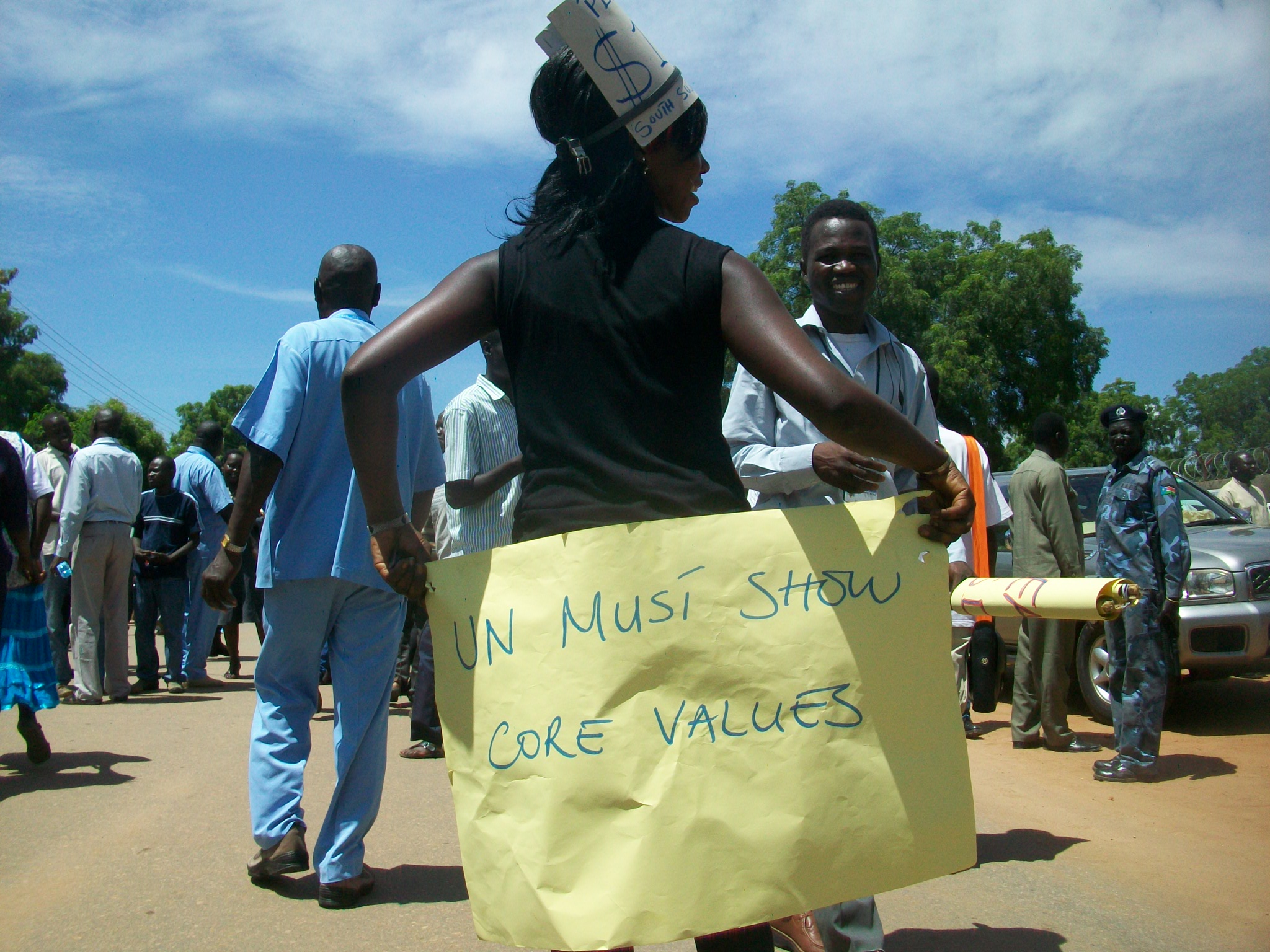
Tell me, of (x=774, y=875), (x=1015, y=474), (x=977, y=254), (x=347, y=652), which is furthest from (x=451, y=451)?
(x=977, y=254)

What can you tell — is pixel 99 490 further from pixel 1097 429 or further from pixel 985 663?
pixel 1097 429

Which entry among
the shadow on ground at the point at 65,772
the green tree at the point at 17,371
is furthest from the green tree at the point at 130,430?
the shadow on ground at the point at 65,772

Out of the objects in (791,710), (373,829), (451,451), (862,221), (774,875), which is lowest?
(373,829)

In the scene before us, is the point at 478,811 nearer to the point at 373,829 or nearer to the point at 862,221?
the point at 862,221

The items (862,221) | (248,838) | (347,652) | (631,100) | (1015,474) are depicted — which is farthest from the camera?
(1015,474)

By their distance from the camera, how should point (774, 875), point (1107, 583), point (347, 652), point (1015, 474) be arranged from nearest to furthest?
point (774, 875) < point (1107, 583) < point (347, 652) < point (1015, 474)

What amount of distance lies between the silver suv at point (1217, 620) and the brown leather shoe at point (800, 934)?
406cm

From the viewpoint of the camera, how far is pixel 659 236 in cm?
177

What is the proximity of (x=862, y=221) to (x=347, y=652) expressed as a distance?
2.09m

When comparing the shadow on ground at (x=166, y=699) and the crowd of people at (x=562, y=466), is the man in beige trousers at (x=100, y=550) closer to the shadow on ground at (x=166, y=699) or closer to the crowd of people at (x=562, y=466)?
the crowd of people at (x=562, y=466)

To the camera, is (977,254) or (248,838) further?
(977,254)

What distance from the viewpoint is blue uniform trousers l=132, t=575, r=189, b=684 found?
839 cm

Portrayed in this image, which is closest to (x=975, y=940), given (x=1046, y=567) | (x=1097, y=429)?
(x=1046, y=567)

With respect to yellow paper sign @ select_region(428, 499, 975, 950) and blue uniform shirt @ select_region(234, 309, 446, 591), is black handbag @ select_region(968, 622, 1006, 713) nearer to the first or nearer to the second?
yellow paper sign @ select_region(428, 499, 975, 950)
